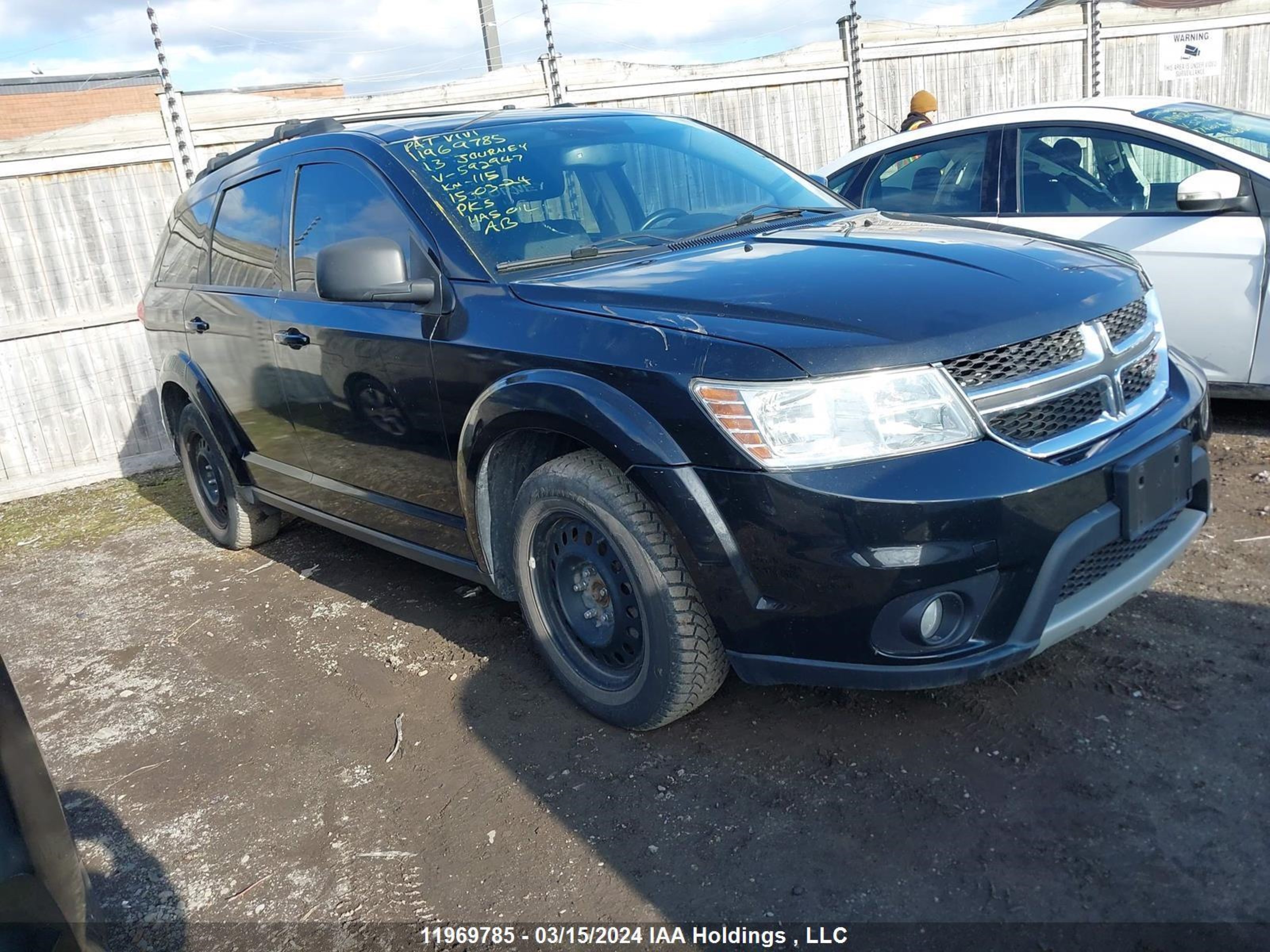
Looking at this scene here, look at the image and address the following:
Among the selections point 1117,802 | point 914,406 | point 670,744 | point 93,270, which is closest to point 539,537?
point 670,744

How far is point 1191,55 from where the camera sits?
38.1 feet

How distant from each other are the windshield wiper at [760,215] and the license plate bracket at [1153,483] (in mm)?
1535

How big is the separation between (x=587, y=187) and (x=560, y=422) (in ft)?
3.72

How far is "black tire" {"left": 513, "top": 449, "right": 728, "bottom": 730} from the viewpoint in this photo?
114 inches

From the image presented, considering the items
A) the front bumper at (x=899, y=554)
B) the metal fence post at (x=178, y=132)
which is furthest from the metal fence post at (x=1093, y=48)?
the front bumper at (x=899, y=554)

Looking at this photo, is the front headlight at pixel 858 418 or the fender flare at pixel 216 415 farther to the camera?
the fender flare at pixel 216 415

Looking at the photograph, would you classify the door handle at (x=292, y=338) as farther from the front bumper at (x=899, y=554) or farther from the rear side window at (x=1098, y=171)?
the rear side window at (x=1098, y=171)

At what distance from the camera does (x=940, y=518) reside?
2512 millimetres

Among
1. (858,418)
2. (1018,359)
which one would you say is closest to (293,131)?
(858,418)

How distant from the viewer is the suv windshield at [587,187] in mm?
3539

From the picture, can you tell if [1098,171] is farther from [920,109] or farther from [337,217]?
[337,217]

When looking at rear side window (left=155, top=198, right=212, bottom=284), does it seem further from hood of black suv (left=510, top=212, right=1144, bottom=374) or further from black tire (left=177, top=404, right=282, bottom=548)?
hood of black suv (left=510, top=212, right=1144, bottom=374)

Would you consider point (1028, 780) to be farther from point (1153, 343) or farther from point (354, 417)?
point (354, 417)

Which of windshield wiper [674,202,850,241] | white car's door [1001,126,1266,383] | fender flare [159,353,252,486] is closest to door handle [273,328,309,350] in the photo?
fender flare [159,353,252,486]
